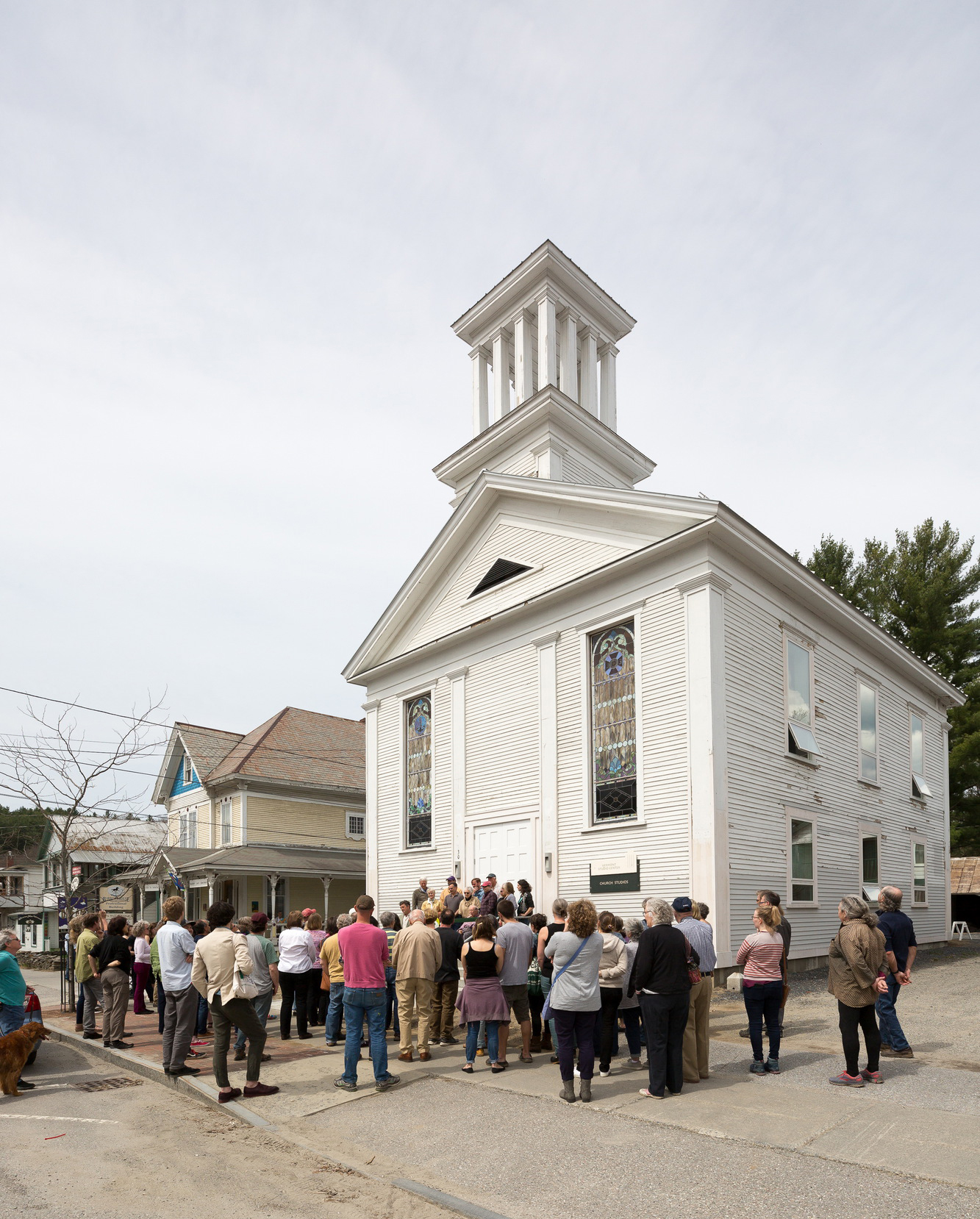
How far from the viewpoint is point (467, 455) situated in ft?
83.1

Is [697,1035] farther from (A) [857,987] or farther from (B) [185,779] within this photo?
(B) [185,779]

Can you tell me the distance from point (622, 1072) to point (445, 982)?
8.37 ft

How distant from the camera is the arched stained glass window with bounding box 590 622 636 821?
17047 mm

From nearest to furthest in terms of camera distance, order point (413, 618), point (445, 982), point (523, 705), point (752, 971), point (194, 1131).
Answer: point (194, 1131)
point (752, 971)
point (445, 982)
point (523, 705)
point (413, 618)

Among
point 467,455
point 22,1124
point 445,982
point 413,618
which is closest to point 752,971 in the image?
point 445,982

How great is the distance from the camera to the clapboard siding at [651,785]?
52.5 feet

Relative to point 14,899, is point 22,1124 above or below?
above

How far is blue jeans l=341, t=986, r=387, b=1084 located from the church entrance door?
8.71 m

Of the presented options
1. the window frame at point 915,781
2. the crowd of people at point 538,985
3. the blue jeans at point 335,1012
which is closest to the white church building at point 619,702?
the window frame at point 915,781

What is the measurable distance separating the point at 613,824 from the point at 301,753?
2465 cm

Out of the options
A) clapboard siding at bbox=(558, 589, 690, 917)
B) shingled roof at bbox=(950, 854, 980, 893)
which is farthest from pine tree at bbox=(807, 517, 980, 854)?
clapboard siding at bbox=(558, 589, 690, 917)

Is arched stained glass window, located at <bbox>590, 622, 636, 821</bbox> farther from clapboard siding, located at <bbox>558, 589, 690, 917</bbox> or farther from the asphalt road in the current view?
the asphalt road

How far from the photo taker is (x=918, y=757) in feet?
81.0

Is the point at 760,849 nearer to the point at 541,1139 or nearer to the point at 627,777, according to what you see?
the point at 627,777
